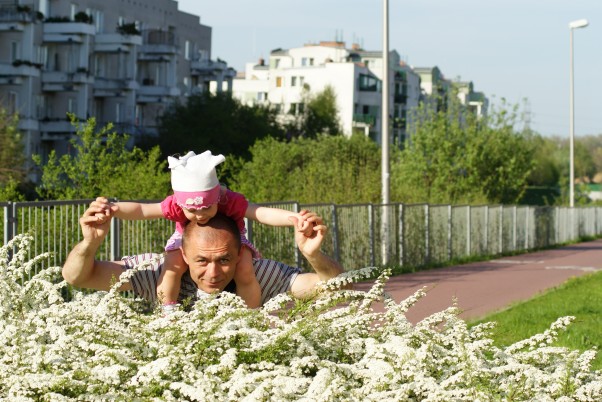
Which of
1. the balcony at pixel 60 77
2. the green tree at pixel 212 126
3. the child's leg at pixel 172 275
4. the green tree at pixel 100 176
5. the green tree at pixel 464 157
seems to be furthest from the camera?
the green tree at pixel 212 126

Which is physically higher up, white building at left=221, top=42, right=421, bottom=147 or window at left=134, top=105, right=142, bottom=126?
white building at left=221, top=42, right=421, bottom=147

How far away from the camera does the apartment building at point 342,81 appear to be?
5221 inches

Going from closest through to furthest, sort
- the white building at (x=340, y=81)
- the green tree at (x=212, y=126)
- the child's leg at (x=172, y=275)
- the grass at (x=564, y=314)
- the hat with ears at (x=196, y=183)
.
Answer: the hat with ears at (x=196, y=183), the child's leg at (x=172, y=275), the grass at (x=564, y=314), the green tree at (x=212, y=126), the white building at (x=340, y=81)

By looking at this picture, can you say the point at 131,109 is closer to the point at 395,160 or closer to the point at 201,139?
the point at 201,139

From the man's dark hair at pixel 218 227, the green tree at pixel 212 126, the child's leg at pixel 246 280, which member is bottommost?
the child's leg at pixel 246 280

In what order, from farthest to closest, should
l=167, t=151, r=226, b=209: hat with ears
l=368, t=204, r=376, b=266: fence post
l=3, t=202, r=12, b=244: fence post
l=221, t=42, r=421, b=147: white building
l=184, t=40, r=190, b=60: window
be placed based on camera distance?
l=221, t=42, r=421, b=147: white building < l=184, t=40, r=190, b=60: window < l=368, t=204, r=376, b=266: fence post < l=3, t=202, r=12, b=244: fence post < l=167, t=151, r=226, b=209: hat with ears

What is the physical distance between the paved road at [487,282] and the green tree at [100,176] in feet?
14.1

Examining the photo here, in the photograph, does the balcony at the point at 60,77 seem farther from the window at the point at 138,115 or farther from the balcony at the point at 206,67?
the balcony at the point at 206,67

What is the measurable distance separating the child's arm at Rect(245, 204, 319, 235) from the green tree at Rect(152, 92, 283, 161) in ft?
227

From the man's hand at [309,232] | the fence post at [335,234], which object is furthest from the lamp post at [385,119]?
the man's hand at [309,232]

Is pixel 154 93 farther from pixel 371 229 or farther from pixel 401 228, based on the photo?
pixel 371 229

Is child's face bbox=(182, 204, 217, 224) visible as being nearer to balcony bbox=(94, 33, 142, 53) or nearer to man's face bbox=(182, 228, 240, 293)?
man's face bbox=(182, 228, 240, 293)

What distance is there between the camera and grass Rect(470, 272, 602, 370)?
1295 centimetres

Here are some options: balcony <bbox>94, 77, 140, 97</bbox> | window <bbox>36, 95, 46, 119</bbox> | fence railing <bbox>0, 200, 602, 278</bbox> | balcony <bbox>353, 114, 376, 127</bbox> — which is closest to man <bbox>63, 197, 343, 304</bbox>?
fence railing <bbox>0, 200, 602, 278</bbox>
